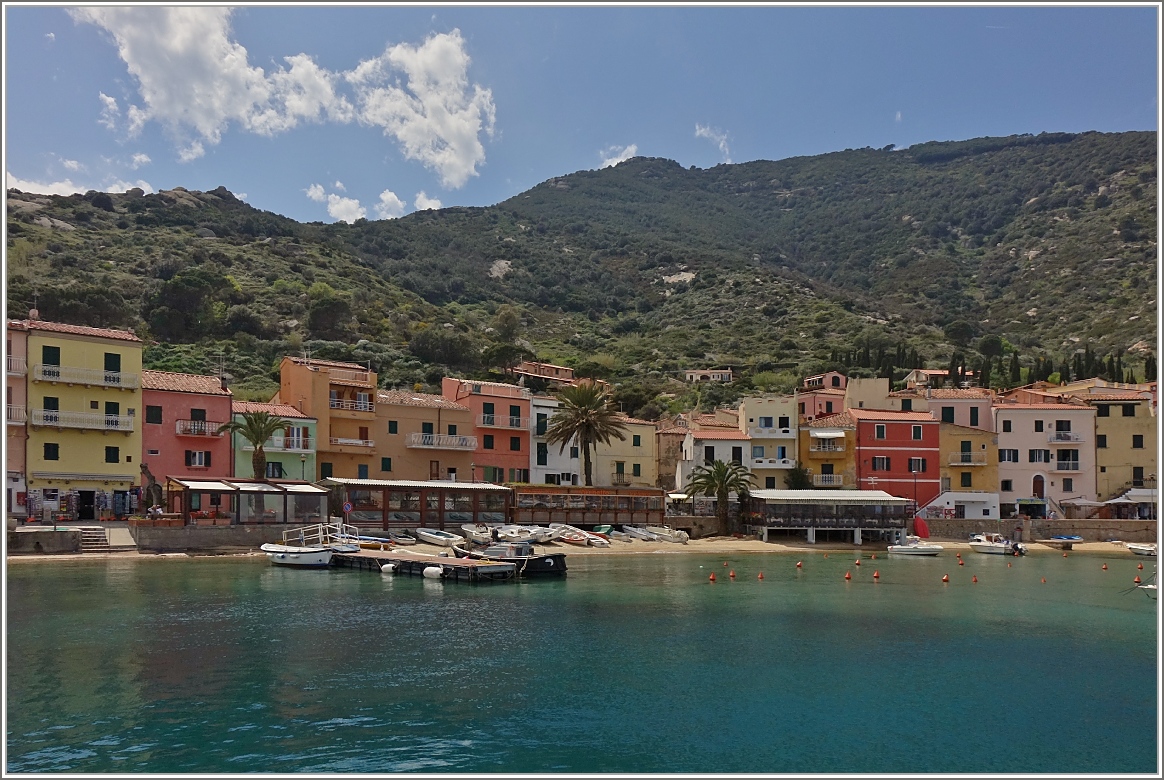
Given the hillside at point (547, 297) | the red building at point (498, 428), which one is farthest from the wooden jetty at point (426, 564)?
the hillside at point (547, 297)

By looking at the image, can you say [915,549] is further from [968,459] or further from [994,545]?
[968,459]

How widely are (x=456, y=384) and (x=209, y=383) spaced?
63.1 ft

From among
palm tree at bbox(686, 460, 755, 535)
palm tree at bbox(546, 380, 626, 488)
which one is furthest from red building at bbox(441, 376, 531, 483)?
palm tree at bbox(686, 460, 755, 535)

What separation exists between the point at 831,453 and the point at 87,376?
53.2m

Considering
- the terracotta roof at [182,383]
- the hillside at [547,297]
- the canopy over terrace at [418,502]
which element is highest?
the hillside at [547,297]

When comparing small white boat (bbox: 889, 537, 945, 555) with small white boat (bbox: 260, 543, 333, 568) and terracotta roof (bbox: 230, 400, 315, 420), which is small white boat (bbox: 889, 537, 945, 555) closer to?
small white boat (bbox: 260, 543, 333, 568)

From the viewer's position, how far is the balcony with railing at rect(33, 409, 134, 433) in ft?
176

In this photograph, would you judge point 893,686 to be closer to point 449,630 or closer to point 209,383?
point 449,630

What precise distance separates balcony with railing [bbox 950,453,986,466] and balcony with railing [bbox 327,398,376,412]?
45.4 meters

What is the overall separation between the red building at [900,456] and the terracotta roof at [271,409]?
42.3m

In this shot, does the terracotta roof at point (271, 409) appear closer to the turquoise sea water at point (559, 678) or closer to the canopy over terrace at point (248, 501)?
the canopy over terrace at point (248, 501)

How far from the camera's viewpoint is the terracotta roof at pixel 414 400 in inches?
2717

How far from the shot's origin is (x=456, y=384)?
75312mm

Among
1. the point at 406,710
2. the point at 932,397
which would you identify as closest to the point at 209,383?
the point at 406,710
